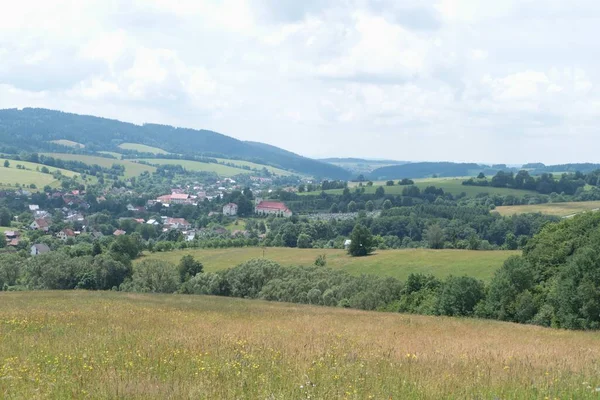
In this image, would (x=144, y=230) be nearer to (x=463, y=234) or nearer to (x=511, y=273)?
(x=463, y=234)

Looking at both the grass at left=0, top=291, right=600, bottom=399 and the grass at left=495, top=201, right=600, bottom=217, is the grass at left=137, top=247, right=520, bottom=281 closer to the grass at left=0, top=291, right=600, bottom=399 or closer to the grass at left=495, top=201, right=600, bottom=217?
the grass at left=0, top=291, right=600, bottom=399

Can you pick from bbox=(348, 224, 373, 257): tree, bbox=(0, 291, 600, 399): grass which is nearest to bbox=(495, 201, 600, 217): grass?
bbox=(348, 224, 373, 257): tree

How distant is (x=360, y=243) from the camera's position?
104m

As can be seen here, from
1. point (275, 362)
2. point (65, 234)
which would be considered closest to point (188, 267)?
point (275, 362)

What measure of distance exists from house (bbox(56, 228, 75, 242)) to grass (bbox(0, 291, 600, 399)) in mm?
152453

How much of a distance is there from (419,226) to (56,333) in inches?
6292

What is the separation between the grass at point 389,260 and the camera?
79.4 m

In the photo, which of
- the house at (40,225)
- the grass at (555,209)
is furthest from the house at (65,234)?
the grass at (555,209)

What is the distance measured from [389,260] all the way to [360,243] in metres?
10.7

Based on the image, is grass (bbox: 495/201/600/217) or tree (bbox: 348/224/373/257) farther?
grass (bbox: 495/201/600/217)

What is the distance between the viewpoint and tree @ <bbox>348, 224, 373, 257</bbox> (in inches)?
4085

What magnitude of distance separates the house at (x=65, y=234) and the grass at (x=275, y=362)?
152453 millimetres

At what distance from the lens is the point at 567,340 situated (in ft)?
62.2

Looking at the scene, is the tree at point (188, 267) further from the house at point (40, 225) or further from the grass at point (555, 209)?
the grass at point (555, 209)
